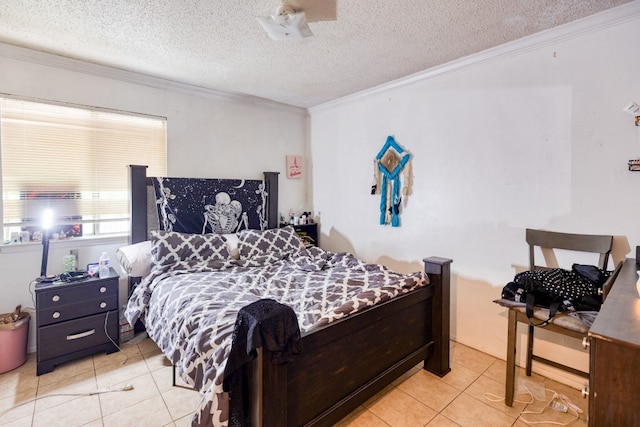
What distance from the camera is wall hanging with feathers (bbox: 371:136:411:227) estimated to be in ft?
10.3

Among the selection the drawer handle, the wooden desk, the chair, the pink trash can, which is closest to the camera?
the wooden desk

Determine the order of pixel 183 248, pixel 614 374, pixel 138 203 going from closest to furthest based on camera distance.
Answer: pixel 614 374 → pixel 183 248 → pixel 138 203

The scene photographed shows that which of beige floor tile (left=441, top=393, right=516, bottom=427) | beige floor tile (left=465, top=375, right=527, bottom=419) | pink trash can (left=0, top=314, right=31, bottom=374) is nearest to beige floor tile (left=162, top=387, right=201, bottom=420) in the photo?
pink trash can (left=0, top=314, right=31, bottom=374)

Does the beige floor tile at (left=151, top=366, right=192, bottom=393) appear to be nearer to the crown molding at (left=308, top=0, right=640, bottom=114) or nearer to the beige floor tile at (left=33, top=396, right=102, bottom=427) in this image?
the beige floor tile at (left=33, top=396, right=102, bottom=427)

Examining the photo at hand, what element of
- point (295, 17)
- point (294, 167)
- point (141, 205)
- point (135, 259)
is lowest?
point (135, 259)

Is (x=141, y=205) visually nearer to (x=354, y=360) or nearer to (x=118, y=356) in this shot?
(x=118, y=356)

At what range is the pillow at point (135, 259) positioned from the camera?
2.62 metres

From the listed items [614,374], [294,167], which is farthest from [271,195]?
[614,374]

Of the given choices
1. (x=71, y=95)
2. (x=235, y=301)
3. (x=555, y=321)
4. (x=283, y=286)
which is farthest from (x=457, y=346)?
(x=71, y=95)

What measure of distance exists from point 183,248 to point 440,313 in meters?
2.19

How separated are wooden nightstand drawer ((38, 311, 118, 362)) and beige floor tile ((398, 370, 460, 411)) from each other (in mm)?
2340

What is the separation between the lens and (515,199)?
241cm

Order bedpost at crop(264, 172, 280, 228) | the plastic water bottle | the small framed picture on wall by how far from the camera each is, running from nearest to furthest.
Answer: the plastic water bottle < bedpost at crop(264, 172, 280, 228) < the small framed picture on wall

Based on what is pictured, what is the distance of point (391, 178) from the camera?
3.22 meters
